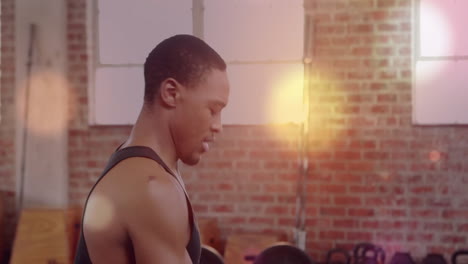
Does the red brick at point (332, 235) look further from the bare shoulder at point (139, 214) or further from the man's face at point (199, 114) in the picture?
the bare shoulder at point (139, 214)

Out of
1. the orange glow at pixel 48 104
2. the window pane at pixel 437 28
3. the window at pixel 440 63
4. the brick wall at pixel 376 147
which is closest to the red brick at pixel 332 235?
the brick wall at pixel 376 147

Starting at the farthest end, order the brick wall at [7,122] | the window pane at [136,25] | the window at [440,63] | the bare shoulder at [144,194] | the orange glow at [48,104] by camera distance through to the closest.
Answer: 1. the brick wall at [7,122]
2. the orange glow at [48,104]
3. the window pane at [136,25]
4. the window at [440,63]
5. the bare shoulder at [144,194]

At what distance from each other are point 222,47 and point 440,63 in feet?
5.04

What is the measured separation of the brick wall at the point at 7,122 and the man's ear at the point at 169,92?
3.86 meters

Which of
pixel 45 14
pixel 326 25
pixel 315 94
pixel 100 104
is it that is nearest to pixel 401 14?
pixel 326 25

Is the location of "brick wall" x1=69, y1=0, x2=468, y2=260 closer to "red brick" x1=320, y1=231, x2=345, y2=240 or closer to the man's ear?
"red brick" x1=320, y1=231, x2=345, y2=240

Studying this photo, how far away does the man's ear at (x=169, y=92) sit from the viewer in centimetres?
148

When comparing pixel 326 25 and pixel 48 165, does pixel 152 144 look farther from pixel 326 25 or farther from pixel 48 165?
pixel 48 165

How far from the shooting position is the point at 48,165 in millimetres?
4941

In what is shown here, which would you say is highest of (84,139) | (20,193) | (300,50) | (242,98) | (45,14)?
(45,14)

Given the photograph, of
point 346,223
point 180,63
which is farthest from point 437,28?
point 180,63

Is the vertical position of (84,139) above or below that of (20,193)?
above

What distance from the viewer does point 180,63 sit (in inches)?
58.2

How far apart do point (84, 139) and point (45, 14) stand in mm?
1002
